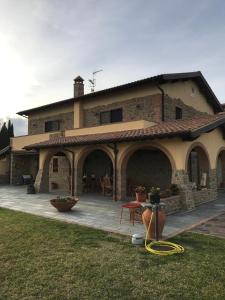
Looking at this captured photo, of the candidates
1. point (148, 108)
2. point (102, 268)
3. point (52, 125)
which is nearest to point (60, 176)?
point (52, 125)

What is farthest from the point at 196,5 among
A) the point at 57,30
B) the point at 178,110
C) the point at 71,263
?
the point at 178,110

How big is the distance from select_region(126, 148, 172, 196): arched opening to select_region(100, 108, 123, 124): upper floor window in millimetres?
2451

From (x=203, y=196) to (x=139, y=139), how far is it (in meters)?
4.03

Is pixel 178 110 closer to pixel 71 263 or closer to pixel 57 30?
pixel 57 30

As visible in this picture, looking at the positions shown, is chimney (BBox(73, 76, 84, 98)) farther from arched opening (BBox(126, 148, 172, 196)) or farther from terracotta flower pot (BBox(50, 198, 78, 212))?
terracotta flower pot (BBox(50, 198, 78, 212))

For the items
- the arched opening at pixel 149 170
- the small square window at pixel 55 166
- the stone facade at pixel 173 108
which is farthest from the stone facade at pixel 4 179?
the stone facade at pixel 173 108

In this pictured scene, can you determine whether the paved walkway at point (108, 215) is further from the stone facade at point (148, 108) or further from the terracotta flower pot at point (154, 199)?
the stone facade at point (148, 108)

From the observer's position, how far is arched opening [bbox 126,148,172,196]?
1605 centimetres

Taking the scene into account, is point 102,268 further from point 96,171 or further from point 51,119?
point 51,119

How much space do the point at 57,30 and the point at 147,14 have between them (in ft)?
9.03

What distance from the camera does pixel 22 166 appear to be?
24.3 metres

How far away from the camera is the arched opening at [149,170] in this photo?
1605cm

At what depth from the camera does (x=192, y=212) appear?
10719 millimetres

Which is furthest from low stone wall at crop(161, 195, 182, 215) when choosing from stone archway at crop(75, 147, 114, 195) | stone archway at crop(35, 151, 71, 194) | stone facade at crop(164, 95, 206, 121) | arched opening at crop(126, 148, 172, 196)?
stone archway at crop(35, 151, 71, 194)
